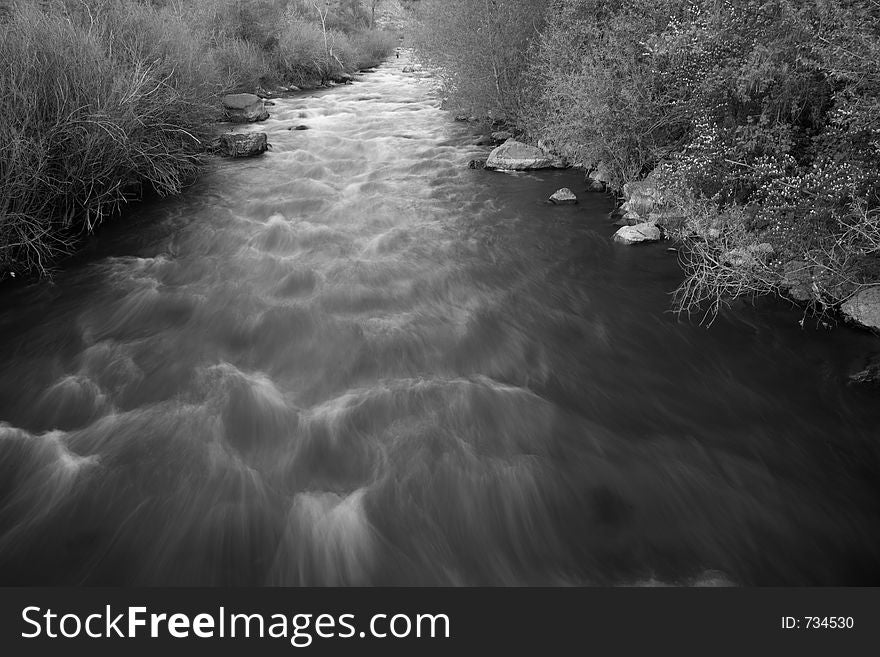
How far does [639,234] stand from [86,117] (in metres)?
8.08

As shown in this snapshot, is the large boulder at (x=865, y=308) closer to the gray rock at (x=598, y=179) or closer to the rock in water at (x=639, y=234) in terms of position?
the rock in water at (x=639, y=234)

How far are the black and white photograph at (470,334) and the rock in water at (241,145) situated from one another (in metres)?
1.46

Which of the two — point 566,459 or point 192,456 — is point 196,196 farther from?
point 566,459

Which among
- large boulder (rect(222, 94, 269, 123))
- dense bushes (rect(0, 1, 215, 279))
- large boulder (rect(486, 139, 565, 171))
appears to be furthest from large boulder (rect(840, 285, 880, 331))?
large boulder (rect(222, 94, 269, 123))

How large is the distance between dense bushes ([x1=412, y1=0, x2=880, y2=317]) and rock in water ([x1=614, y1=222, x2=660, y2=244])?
0.31 metres

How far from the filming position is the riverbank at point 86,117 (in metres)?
5.94

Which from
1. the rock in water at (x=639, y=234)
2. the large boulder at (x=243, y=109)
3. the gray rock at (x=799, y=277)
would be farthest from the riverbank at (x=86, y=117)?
the gray rock at (x=799, y=277)

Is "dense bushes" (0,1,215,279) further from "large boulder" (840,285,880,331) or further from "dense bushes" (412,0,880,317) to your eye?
"large boulder" (840,285,880,331)

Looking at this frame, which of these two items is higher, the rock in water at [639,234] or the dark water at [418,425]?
the rock in water at [639,234]

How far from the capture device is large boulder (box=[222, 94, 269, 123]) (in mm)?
14555

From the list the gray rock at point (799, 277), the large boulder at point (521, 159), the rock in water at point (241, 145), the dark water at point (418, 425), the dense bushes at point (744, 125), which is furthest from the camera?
the rock in water at point (241, 145)

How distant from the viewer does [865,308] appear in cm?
513

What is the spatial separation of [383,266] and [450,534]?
4632 millimetres

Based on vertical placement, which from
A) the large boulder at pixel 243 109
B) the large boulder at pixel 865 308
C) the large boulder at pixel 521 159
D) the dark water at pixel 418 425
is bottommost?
the dark water at pixel 418 425
